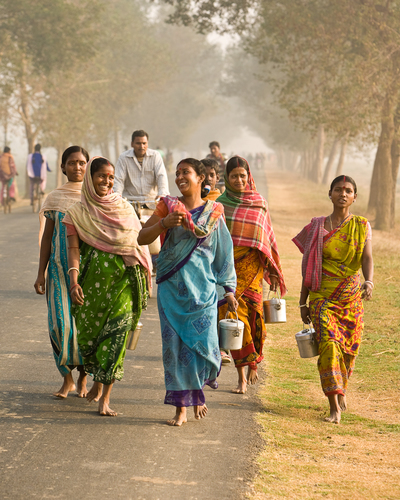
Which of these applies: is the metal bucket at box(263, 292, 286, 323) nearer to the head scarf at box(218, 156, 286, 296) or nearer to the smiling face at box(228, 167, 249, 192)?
the head scarf at box(218, 156, 286, 296)

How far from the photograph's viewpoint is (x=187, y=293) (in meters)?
4.71

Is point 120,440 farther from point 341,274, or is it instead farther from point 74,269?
point 341,274

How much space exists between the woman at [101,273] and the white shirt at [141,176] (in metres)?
3.76

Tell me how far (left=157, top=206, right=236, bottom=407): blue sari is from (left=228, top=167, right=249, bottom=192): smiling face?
42.7 inches

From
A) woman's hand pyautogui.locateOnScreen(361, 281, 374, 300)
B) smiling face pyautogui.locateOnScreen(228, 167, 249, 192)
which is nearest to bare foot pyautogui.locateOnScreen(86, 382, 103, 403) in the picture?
smiling face pyautogui.locateOnScreen(228, 167, 249, 192)

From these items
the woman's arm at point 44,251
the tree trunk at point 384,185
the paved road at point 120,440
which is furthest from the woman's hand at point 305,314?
the tree trunk at point 384,185

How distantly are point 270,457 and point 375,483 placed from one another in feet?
2.11

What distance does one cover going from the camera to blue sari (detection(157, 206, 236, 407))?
4.69 m

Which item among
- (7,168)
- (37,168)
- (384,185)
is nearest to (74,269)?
(37,168)

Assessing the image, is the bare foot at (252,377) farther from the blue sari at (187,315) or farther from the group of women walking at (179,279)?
the blue sari at (187,315)

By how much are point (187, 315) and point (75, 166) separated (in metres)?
1.46

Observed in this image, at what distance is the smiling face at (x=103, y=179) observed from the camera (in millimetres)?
4949

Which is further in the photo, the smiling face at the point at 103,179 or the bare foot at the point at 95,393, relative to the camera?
the bare foot at the point at 95,393

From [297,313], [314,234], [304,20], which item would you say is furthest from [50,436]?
[304,20]
